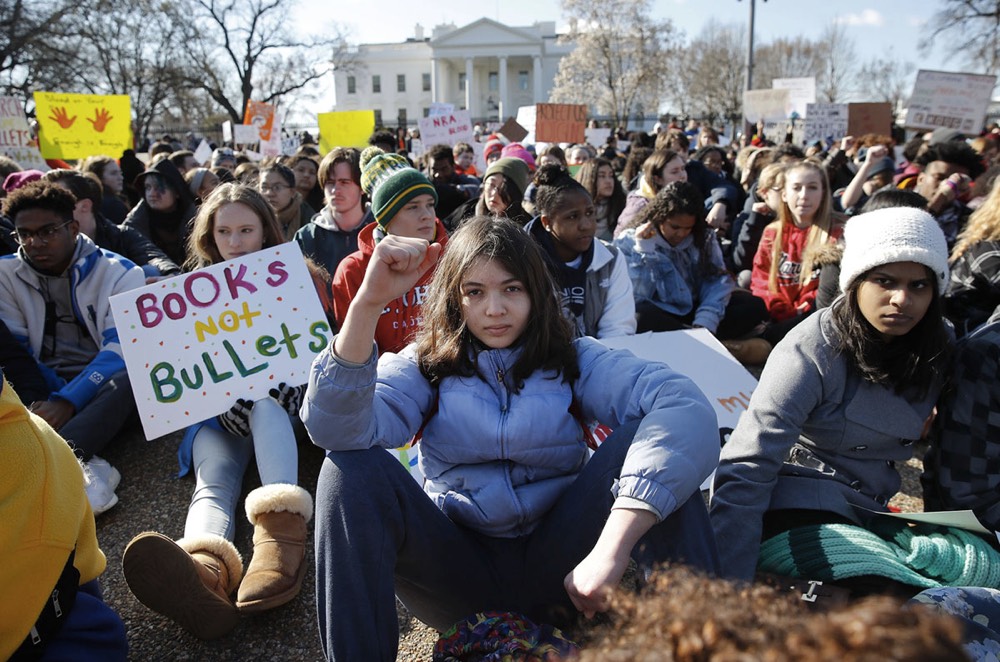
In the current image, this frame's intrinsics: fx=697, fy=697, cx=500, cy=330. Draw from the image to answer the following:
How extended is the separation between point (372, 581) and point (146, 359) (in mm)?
1790

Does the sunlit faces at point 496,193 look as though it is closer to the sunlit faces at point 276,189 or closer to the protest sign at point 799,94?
the sunlit faces at point 276,189

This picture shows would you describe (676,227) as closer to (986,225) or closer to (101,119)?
(986,225)

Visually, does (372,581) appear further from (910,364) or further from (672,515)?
(910,364)

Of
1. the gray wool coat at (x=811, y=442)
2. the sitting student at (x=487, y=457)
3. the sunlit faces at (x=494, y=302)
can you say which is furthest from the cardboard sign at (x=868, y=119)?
the sunlit faces at (x=494, y=302)

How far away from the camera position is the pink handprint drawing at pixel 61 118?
9234 mm

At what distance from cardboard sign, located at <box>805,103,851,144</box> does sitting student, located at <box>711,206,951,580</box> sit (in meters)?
10.9

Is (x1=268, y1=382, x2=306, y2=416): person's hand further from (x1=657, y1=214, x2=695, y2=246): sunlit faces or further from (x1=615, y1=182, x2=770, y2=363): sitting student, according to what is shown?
(x1=657, y1=214, x2=695, y2=246): sunlit faces

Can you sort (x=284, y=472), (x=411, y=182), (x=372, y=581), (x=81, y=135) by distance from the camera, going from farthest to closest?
1. (x=81, y=135)
2. (x=411, y=182)
3. (x=284, y=472)
4. (x=372, y=581)

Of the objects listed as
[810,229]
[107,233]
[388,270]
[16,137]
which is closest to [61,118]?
[16,137]

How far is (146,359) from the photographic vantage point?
9.57ft

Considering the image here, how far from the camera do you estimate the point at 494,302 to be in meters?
1.98

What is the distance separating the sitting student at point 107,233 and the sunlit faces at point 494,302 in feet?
10.4

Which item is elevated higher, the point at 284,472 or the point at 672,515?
the point at 672,515

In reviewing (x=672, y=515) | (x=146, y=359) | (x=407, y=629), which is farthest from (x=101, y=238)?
(x=672, y=515)
